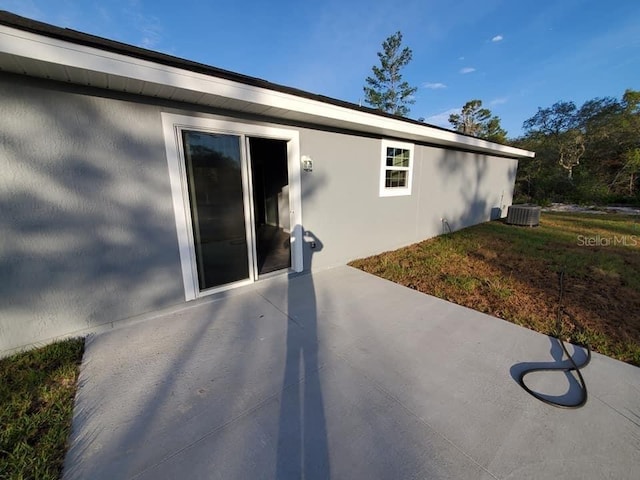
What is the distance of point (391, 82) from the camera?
19.2 m

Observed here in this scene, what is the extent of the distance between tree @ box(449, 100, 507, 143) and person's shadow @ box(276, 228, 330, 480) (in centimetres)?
2923

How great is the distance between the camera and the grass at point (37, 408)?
1301 mm

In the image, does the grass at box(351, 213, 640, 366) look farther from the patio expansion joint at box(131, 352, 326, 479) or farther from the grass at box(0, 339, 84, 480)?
the grass at box(0, 339, 84, 480)

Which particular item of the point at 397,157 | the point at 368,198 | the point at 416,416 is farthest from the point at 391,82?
the point at 416,416

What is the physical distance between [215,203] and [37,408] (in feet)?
7.31

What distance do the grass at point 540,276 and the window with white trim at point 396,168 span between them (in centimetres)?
138

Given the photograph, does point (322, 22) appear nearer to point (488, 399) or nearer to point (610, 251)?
point (610, 251)

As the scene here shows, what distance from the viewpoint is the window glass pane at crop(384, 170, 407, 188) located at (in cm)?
523

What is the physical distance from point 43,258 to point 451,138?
6.74 meters

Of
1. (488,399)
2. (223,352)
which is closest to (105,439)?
(223,352)

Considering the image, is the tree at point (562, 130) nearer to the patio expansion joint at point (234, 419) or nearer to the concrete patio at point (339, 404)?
the concrete patio at point (339, 404)

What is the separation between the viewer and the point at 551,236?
6547mm

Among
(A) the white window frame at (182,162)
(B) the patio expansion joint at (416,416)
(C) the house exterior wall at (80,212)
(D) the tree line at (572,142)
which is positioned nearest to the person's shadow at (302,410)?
(B) the patio expansion joint at (416,416)

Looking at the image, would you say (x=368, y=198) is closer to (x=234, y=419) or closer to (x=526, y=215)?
(x=234, y=419)
